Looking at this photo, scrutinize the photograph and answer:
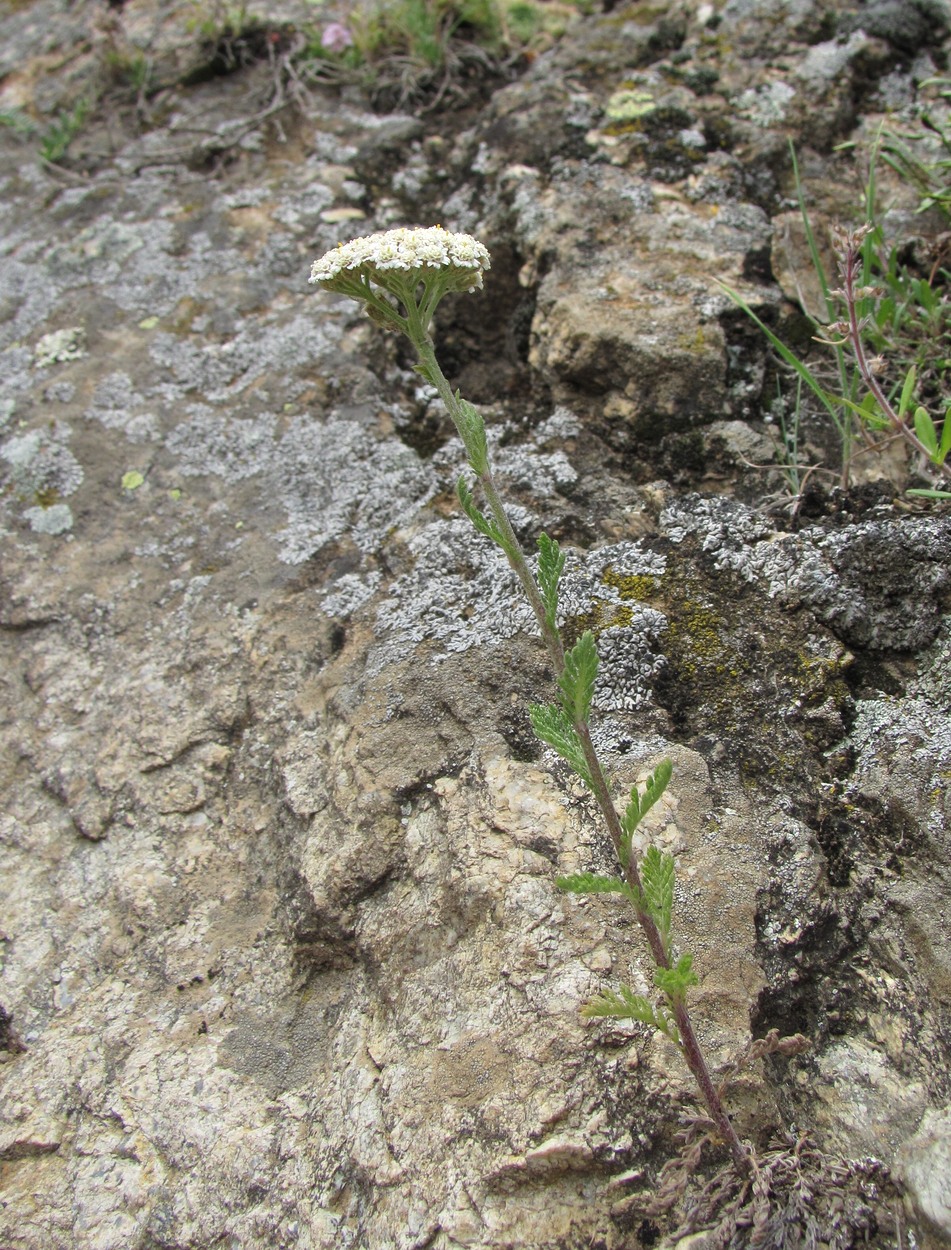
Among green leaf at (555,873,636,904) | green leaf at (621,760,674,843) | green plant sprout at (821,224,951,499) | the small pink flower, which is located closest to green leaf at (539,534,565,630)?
green leaf at (621,760,674,843)

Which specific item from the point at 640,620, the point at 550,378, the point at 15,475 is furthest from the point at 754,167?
the point at 15,475

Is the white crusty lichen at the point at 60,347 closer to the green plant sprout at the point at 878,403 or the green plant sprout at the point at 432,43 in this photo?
the green plant sprout at the point at 432,43

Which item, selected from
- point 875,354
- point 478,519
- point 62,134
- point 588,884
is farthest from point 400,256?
point 62,134

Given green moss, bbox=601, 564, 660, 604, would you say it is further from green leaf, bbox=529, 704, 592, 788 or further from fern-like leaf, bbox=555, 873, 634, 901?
fern-like leaf, bbox=555, 873, 634, 901

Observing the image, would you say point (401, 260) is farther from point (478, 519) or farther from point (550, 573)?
point (550, 573)

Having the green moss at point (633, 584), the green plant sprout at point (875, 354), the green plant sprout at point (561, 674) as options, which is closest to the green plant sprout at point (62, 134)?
the green plant sprout at point (561, 674)

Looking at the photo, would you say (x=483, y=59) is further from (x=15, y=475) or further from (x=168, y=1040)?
(x=168, y=1040)
